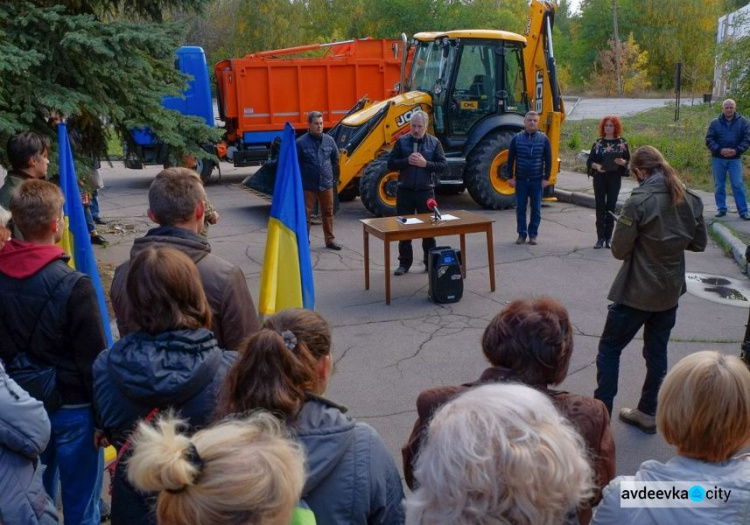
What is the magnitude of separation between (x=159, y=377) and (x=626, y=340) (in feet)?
11.1

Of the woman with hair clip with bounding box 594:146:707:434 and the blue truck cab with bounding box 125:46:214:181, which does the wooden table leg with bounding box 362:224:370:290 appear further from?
the blue truck cab with bounding box 125:46:214:181

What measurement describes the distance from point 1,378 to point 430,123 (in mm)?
11101

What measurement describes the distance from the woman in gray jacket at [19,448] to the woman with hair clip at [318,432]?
705 mm

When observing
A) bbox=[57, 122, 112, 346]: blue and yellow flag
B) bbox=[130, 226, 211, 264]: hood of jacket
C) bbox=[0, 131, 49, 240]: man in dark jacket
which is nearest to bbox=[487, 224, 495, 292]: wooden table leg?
bbox=[57, 122, 112, 346]: blue and yellow flag

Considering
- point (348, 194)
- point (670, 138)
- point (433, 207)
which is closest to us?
point (433, 207)

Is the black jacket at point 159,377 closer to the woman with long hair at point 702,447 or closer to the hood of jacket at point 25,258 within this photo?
the hood of jacket at point 25,258

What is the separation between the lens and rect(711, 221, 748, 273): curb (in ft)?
30.3

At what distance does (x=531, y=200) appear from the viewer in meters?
10.3

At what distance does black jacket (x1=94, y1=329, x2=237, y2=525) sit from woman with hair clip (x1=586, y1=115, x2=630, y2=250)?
7935mm

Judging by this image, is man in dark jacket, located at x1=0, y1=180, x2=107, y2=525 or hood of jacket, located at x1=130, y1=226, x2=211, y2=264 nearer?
man in dark jacket, located at x1=0, y1=180, x2=107, y2=525

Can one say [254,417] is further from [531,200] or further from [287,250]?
[531,200]

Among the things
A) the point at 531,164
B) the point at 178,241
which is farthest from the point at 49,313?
the point at 531,164

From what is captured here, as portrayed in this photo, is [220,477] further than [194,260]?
No

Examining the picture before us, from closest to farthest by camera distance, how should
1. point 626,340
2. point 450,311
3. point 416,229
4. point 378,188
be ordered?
point 626,340 < point 450,311 < point 416,229 < point 378,188
